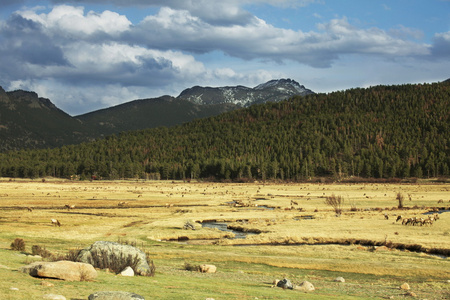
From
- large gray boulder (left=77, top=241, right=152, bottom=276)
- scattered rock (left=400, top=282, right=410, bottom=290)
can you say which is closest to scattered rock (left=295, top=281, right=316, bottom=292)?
scattered rock (left=400, top=282, right=410, bottom=290)

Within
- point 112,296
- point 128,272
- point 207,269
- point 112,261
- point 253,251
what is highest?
point 112,296

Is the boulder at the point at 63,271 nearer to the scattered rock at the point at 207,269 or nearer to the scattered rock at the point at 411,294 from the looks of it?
the scattered rock at the point at 207,269

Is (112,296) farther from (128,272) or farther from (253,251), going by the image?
(253,251)

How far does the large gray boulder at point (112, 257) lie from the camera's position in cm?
2097

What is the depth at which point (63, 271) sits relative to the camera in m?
16.8

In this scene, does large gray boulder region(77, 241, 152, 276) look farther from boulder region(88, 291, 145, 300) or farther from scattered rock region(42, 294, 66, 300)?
→ boulder region(88, 291, 145, 300)

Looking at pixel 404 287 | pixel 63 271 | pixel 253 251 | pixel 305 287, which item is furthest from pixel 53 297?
pixel 253 251

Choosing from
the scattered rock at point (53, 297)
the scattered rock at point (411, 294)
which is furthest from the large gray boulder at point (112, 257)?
the scattered rock at point (411, 294)

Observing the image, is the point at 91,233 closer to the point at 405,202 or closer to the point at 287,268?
the point at 287,268

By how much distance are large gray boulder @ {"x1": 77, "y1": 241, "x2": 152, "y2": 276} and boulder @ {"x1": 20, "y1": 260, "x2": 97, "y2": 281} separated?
3.43 metres

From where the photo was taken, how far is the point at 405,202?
84938 millimetres

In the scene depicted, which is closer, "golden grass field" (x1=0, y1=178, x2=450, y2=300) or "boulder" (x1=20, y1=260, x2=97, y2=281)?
"boulder" (x1=20, y1=260, x2=97, y2=281)

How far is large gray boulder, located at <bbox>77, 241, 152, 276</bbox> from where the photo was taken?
68.8ft

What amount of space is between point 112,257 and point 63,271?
451 centimetres
